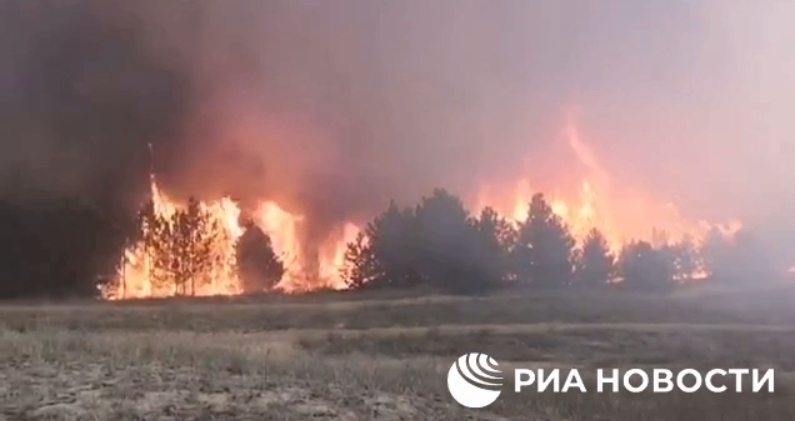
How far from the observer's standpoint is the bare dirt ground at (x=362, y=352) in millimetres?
11336

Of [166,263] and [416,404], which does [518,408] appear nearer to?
[416,404]

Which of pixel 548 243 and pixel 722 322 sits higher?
pixel 548 243

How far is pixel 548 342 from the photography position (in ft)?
79.9

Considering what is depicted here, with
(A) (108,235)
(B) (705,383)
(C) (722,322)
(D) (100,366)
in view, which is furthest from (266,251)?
(D) (100,366)

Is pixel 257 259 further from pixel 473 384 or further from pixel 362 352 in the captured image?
pixel 473 384

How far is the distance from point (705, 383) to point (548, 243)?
967 inches

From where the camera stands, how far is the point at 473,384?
48.0ft

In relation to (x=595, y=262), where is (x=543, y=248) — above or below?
above

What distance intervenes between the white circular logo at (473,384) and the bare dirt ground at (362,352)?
0.26 m

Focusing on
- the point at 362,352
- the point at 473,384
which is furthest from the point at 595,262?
the point at 473,384
